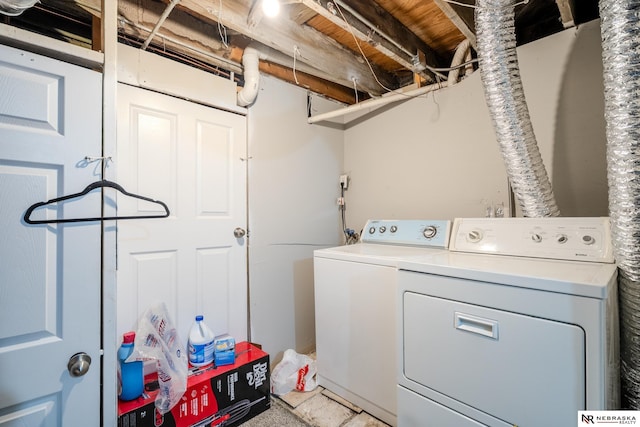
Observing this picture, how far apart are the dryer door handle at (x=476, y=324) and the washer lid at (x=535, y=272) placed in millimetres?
137

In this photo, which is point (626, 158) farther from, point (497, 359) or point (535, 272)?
point (497, 359)

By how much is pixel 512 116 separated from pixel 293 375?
1971 millimetres

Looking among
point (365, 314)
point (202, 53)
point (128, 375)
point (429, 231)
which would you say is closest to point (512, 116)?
point (429, 231)

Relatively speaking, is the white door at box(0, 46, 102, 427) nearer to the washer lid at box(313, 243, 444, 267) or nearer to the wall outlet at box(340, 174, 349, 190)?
the washer lid at box(313, 243, 444, 267)

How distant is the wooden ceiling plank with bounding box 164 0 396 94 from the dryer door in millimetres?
1596

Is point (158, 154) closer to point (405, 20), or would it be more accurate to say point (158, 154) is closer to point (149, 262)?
point (149, 262)

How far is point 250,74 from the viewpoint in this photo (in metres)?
1.81

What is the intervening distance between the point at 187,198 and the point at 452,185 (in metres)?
1.78

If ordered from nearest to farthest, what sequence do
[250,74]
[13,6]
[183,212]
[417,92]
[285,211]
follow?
[13,6]
[183,212]
[250,74]
[417,92]
[285,211]

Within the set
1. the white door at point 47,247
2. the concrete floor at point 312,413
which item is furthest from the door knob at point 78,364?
the concrete floor at point 312,413

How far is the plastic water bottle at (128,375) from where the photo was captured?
130 centimetres

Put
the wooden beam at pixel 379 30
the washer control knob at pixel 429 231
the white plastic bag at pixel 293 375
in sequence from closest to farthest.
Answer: the wooden beam at pixel 379 30
the washer control knob at pixel 429 231
the white plastic bag at pixel 293 375

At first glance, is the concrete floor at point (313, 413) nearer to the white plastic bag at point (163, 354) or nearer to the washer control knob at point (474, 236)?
the white plastic bag at point (163, 354)

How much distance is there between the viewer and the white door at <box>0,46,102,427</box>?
2.70 feet
